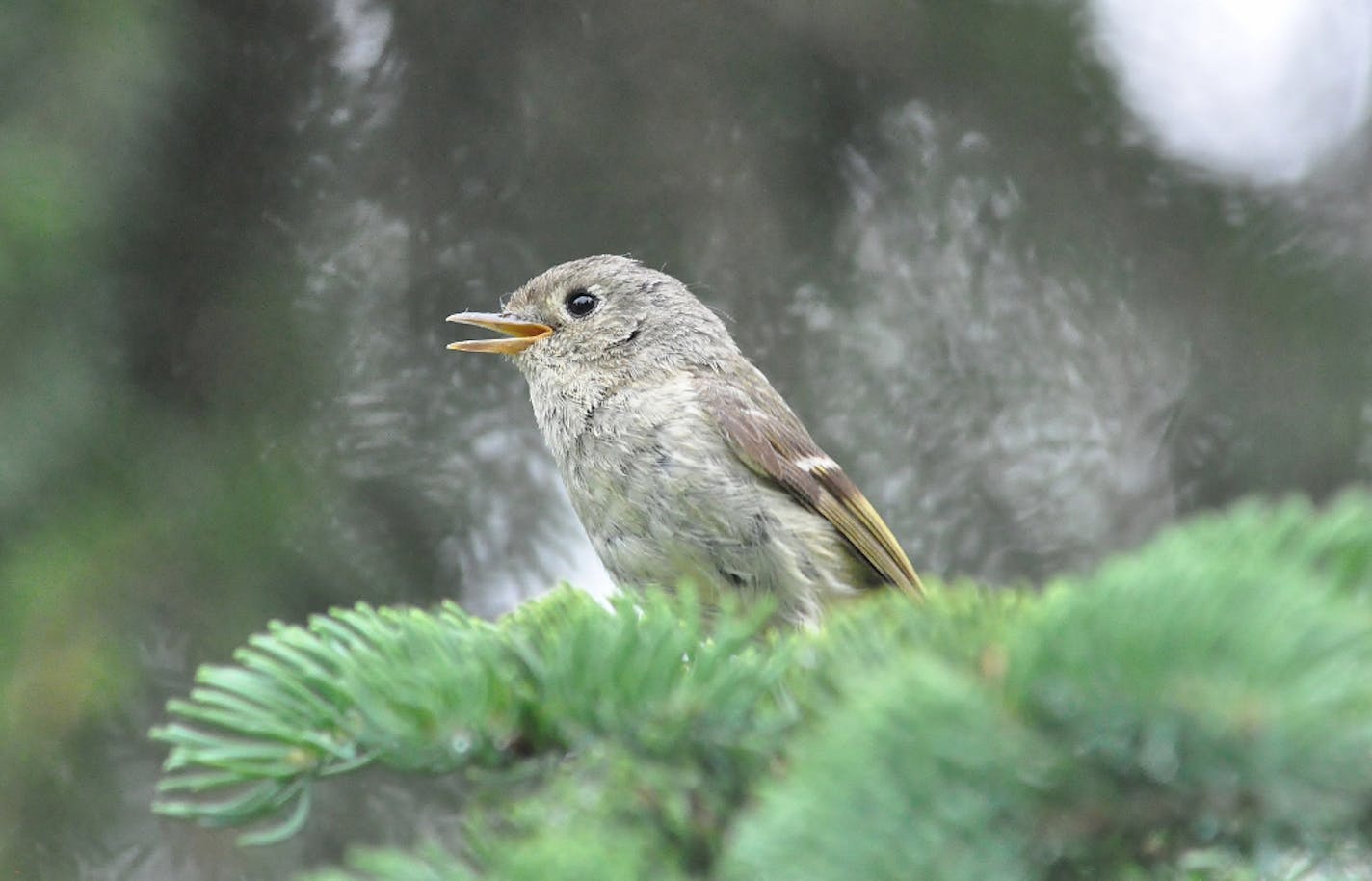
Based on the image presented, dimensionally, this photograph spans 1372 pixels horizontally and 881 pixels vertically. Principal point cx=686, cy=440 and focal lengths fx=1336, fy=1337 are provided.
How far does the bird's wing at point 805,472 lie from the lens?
12.5 ft

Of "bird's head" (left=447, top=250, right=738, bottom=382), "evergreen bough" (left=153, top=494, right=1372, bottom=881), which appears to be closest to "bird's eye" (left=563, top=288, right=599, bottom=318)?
"bird's head" (left=447, top=250, right=738, bottom=382)

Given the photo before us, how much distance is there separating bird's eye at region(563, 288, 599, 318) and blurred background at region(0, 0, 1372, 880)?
16 cm

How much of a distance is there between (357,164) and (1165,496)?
2.83 metres

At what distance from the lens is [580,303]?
443 cm

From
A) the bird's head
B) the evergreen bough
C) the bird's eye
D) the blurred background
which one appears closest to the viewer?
the evergreen bough

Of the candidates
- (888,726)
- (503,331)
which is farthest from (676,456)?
(888,726)

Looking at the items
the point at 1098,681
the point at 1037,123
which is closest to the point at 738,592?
the point at 1037,123

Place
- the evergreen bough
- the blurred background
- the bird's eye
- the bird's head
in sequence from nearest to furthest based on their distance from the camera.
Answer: the evergreen bough → the blurred background → the bird's head → the bird's eye

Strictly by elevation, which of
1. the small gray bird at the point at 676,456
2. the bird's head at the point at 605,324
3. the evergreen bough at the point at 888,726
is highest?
the bird's head at the point at 605,324

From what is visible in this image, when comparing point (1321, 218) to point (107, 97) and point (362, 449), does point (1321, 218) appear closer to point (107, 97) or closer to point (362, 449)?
point (362, 449)

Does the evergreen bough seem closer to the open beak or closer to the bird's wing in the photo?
the bird's wing

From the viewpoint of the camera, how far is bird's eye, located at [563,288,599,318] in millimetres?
4418

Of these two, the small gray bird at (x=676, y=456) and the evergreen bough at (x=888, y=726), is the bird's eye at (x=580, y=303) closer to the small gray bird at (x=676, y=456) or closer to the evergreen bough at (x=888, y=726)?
the small gray bird at (x=676, y=456)

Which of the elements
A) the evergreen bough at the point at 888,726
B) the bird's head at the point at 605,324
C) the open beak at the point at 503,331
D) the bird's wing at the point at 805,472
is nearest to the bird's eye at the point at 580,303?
the bird's head at the point at 605,324
